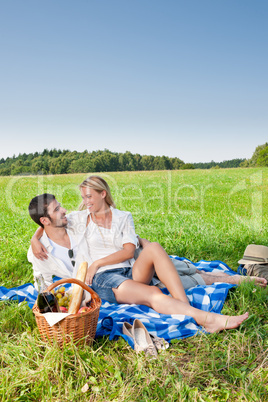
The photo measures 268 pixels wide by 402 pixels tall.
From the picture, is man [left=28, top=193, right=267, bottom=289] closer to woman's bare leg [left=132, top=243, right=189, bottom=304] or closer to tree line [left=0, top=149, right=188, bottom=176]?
woman's bare leg [left=132, top=243, right=189, bottom=304]

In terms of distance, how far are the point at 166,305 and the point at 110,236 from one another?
1.09m

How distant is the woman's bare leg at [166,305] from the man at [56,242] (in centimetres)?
70

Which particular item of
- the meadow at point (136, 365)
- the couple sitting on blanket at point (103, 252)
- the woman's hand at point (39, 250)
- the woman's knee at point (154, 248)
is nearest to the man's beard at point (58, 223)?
the couple sitting on blanket at point (103, 252)

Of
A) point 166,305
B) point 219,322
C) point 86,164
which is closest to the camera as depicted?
point 219,322

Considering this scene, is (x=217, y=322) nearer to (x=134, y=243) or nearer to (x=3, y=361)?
(x=134, y=243)

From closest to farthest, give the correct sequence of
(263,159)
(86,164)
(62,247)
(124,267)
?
(124,267) → (62,247) → (86,164) → (263,159)

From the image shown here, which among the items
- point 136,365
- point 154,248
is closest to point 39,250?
point 154,248

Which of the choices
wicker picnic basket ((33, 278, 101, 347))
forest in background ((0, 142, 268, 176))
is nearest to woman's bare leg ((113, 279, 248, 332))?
wicker picnic basket ((33, 278, 101, 347))

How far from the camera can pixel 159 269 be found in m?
3.57

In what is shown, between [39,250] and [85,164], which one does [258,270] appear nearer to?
[39,250]

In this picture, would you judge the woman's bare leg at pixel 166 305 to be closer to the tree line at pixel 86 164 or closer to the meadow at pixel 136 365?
the meadow at pixel 136 365

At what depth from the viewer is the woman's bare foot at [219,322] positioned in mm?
3191

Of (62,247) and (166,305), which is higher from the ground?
(62,247)

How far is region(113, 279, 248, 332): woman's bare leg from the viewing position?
10.6 ft
